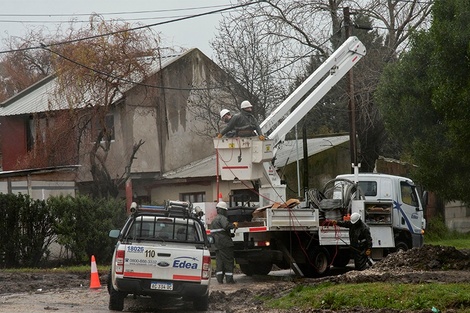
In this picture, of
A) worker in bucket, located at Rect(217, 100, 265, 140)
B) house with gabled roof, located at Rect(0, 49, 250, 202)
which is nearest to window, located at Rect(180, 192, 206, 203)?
house with gabled roof, located at Rect(0, 49, 250, 202)

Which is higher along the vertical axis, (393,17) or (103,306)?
(393,17)

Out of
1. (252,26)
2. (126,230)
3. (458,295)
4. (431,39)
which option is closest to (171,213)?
(126,230)

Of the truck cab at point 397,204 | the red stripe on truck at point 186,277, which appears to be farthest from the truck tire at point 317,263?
the red stripe on truck at point 186,277

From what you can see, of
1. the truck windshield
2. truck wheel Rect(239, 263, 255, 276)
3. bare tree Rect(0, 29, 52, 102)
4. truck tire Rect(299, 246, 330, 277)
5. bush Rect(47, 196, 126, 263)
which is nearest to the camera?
the truck windshield

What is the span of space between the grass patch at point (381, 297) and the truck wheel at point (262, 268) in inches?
286

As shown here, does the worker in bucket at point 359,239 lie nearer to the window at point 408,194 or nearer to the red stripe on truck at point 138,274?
the window at point 408,194

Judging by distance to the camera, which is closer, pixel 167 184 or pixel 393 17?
pixel 393 17

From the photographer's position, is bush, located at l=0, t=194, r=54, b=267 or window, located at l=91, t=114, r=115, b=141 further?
window, located at l=91, t=114, r=115, b=141

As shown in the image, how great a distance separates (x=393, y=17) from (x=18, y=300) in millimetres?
25081

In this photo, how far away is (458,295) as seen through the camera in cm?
1416

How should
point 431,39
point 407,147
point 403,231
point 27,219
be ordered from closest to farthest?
point 431,39, point 407,147, point 403,231, point 27,219

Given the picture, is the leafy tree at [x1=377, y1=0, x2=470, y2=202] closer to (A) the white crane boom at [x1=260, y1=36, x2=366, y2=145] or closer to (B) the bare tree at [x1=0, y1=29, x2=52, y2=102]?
(A) the white crane boom at [x1=260, y1=36, x2=366, y2=145]

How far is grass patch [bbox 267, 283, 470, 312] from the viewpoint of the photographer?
551 inches

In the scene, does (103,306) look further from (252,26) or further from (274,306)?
(252,26)
